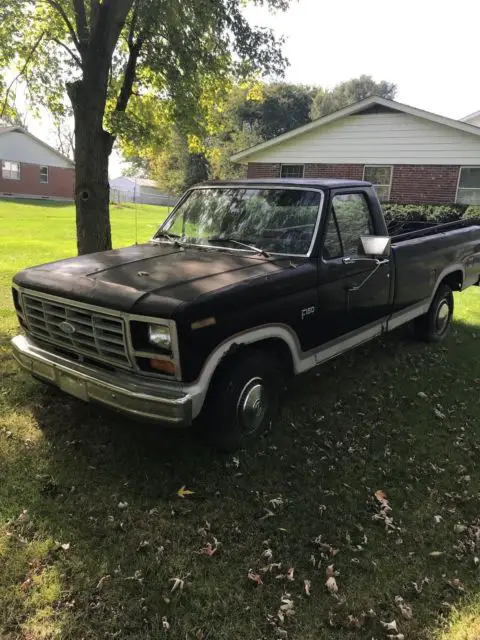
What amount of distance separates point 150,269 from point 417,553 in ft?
8.64

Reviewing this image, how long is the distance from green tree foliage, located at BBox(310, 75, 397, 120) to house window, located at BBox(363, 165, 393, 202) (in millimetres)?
31463

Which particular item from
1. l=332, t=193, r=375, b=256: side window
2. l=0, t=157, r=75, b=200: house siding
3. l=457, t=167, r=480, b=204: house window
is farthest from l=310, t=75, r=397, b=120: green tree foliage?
l=332, t=193, r=375, b=256: side window

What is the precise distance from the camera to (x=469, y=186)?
17.5 m

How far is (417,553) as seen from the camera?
3039mm

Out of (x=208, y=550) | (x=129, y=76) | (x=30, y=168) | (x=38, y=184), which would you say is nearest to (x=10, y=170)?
(x=30, y=168)

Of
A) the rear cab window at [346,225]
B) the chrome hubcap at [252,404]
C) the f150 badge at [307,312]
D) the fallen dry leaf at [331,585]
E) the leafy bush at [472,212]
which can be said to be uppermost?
the rear cab window at [346,225]

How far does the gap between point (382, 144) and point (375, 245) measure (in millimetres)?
15744

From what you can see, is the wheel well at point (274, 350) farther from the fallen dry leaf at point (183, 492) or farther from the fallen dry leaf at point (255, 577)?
the fallen dry leaf at point (255, 577)

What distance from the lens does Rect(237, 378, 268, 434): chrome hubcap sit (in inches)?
143

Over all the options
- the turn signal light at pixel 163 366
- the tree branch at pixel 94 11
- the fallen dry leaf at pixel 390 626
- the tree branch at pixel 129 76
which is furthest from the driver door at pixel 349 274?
the tree branch at pixel 129 76

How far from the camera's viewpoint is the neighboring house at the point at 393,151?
17219 mm

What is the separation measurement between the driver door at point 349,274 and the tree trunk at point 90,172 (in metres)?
3.60

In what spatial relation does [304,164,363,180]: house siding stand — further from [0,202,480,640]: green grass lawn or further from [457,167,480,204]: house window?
[0,202,480,640]: green grass lawn

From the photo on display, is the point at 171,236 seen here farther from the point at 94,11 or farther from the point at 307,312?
the point at 94,11
